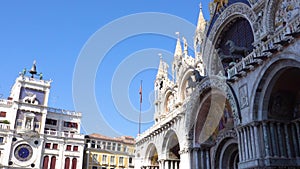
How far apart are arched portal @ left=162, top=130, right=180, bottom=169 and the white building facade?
85.4 feet

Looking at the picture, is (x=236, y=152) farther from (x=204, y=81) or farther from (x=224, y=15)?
(x=224, y=15)

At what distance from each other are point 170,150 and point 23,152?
92.1 ft

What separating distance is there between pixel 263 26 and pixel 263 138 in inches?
308

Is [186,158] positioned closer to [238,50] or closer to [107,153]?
[238,50]

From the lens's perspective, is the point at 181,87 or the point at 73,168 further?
the point at 73,168

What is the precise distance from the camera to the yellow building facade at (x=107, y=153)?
5712cm

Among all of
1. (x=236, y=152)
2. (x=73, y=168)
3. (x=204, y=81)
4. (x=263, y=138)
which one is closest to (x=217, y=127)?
(x=236, y=152)

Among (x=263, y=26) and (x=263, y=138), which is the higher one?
(x=263, y=26)

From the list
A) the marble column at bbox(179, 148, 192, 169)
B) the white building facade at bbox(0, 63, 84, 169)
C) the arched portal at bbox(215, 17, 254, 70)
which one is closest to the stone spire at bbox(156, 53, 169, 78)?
the arched portal at bbox(215, 17, 254, 70)

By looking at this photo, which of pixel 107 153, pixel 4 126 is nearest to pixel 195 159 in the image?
pixel 4 126

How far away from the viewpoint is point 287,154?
16.8 m

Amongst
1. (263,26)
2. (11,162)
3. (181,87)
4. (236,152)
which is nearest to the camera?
(263,26)

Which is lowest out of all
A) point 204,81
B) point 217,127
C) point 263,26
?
point 217,127

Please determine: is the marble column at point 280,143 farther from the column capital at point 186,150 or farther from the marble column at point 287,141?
the column capital at point 186,150
